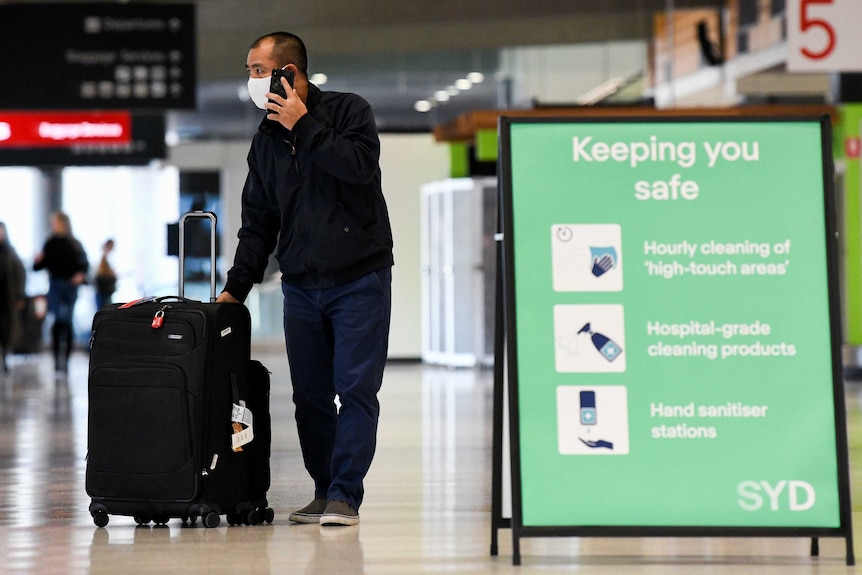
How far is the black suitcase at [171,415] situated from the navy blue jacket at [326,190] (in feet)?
0.92

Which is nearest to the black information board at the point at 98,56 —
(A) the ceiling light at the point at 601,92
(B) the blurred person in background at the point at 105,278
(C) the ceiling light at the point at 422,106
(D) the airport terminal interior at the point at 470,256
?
(D) the airport terminal interior at the point at 470,256

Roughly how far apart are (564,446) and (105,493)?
1.48 meters

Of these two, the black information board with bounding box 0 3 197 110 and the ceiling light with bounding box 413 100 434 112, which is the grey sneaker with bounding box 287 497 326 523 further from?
the ceiling light with bounding box 413 100 434 112

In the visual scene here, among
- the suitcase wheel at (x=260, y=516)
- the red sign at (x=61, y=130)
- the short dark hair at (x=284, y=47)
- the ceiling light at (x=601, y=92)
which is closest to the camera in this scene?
the short dark hair at (x=284, y=47)

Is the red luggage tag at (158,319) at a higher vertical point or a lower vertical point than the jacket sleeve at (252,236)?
lower

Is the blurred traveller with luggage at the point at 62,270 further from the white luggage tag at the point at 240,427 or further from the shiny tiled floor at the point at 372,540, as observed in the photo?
the white luggage tag at the point at 240,427

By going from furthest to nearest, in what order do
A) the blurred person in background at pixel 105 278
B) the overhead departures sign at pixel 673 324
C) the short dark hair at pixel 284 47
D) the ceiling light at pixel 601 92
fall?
the blurred person in background at pixel 105 278 < the ceiling light at pixel 601 92 < the short dark hair at pixel 284 47 < the overhead departures sign at pixel 673 324

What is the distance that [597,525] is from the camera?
11.2 feet

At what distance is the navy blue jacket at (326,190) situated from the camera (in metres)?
4.05

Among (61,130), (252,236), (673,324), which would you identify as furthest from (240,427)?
(61,130)

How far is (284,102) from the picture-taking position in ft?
13.2

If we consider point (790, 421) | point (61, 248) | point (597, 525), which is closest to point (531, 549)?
point (597, 525)

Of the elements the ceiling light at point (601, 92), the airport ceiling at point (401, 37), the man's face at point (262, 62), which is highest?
the airport ceiling at point (401, 37)

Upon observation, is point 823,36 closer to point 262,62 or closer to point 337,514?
point 262,62
